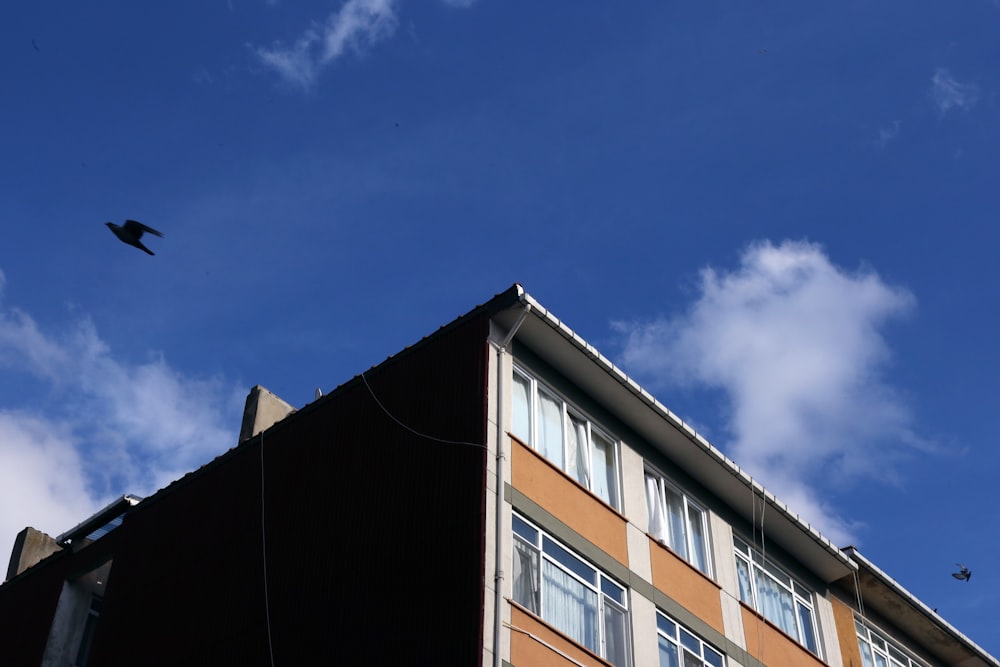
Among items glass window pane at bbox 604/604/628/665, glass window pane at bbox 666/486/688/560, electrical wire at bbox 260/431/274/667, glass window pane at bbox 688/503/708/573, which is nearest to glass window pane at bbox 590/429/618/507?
glass window pane at bbox 666/486/688/560

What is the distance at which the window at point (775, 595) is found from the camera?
2462 cm

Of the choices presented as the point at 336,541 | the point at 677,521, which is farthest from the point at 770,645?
the point at 336,541

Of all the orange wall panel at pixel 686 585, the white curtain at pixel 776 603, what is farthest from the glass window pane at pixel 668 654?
the white curtain at pixel 776 603

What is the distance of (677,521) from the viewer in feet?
78.0

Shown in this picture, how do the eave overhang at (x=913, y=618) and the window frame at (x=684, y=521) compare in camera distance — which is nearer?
the window frame at (x=684, y=521)

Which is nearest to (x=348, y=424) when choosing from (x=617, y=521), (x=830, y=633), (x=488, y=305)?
(x=488, y=305)

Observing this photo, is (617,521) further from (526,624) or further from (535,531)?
(526,624)

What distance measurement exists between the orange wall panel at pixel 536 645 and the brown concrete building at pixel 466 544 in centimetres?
4

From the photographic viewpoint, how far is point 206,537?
23656 mm

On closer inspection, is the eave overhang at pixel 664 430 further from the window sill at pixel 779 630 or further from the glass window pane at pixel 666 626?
the glass window pane at pixel 666 626

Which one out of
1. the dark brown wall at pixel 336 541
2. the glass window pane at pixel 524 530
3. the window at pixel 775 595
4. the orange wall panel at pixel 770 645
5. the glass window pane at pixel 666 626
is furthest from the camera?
the window at pixel 775 595

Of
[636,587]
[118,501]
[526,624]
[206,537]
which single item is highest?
[118,501]

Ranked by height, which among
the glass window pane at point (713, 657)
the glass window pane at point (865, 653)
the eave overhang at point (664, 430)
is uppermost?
the eave overhang at point (664, 430)

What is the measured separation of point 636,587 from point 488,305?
549 cm
